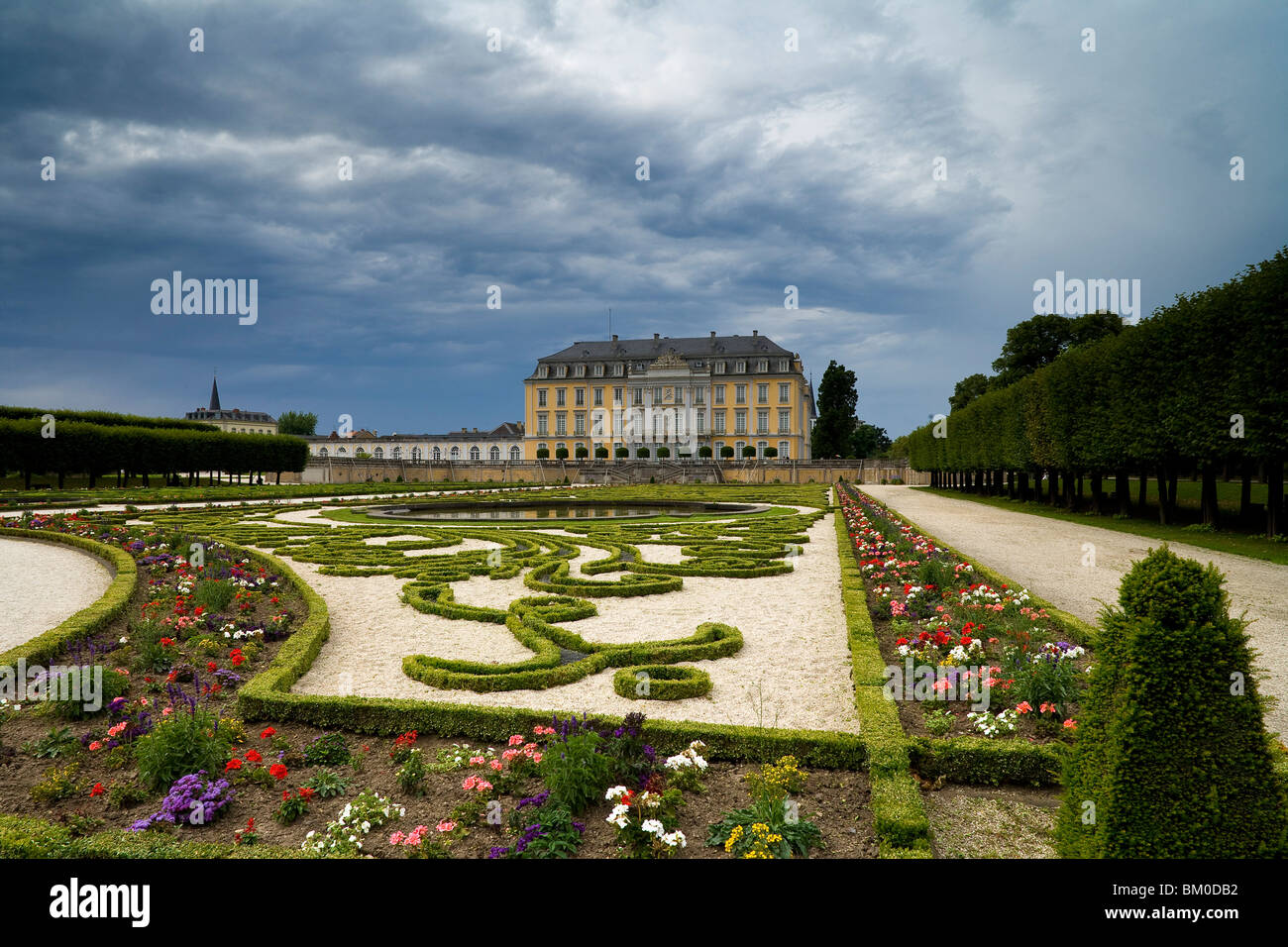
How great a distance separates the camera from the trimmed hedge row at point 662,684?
4.89 metres

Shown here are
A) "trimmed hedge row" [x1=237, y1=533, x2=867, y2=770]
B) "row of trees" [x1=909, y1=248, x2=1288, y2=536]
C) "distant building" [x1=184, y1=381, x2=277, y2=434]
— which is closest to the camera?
"trimmed hedge row" [x1=237, y1=533, x2=867, y2=770]

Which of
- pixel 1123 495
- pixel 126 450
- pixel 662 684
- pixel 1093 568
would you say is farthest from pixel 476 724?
pixel 126 450

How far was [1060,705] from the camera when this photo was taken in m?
4.17

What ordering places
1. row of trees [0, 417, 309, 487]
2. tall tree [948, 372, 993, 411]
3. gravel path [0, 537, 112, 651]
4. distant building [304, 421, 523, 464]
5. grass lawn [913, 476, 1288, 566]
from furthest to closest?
distant building [304, 421, 523, 464]
tall tree [948, 372, 993, 411]
row of trees [0, 417, 309, 487]
grass lawn [913, 476, 1288, 566]
gravel path [0, 537, 112, 651]

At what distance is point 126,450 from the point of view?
33.8 meters

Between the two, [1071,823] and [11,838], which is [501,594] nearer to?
[11,838]

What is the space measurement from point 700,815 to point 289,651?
379cm

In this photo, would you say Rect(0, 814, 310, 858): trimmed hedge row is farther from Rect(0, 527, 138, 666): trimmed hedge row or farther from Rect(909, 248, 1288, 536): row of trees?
Rect(909, 248, 1288, 536): row of trees

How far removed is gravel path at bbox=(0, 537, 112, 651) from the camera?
6.80m

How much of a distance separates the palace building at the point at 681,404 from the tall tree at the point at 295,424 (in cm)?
5497

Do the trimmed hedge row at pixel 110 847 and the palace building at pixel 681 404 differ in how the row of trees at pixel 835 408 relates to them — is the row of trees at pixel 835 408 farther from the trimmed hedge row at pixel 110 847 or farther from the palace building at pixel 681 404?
the trimmed hedge row at pixel 110 847

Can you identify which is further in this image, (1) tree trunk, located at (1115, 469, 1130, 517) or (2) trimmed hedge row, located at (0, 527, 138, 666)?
(1) tree trunk, located at (1115, 469, 1130, 517)

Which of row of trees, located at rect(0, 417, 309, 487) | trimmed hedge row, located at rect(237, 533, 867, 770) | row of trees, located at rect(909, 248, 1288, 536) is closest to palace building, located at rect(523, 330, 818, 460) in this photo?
row of trees, located at rect(0, 417, 309, 487)

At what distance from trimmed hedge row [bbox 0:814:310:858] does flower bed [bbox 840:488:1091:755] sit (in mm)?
3228
